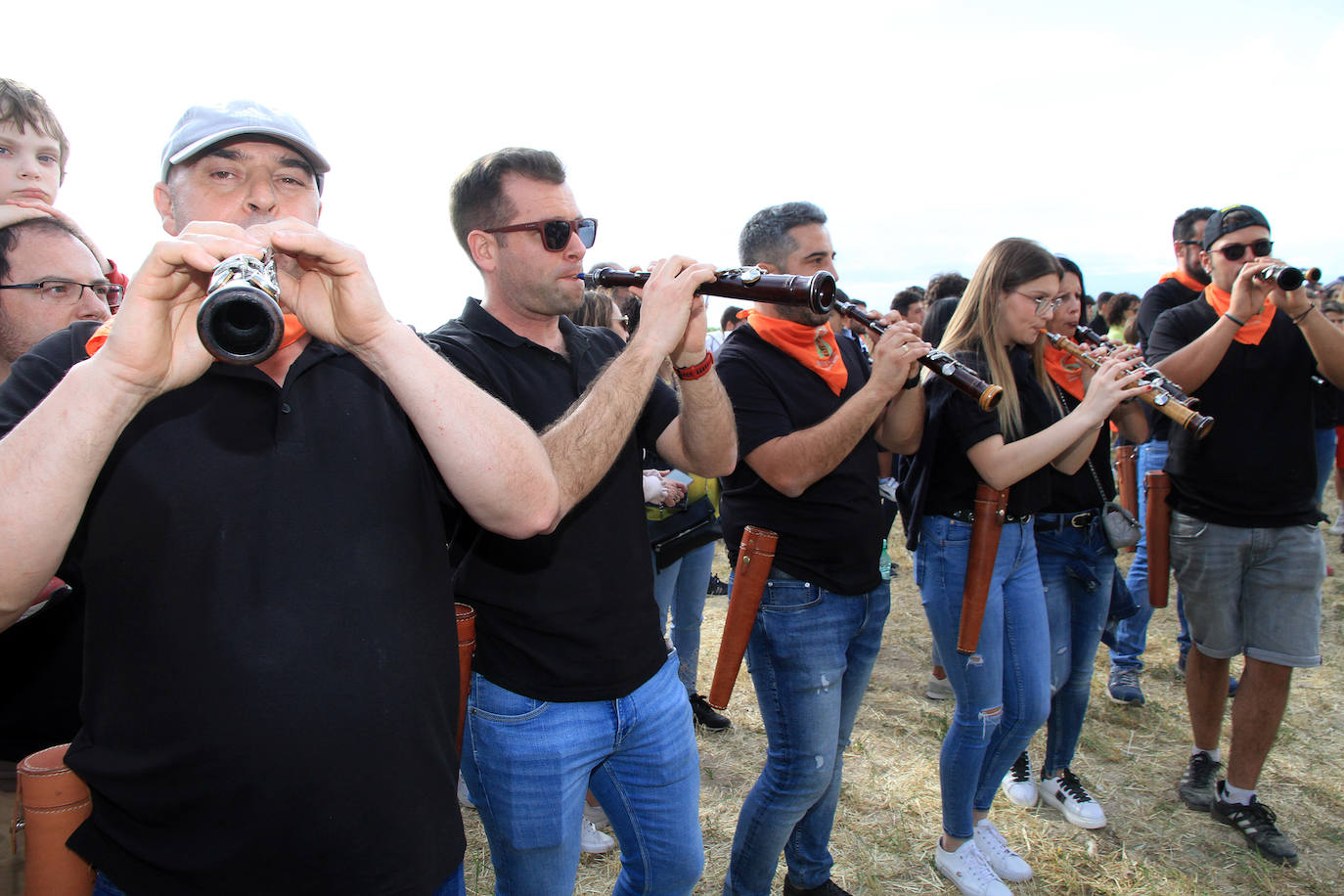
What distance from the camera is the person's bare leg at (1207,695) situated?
12.8 ft

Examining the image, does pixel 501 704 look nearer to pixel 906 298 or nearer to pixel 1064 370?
pixel 1064 370

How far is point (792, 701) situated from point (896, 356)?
4.07 ft

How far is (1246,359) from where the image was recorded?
3.81 m

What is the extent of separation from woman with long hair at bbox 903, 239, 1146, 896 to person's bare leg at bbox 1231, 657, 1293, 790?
115 centimetres

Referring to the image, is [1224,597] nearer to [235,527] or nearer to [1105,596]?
[1105,596]

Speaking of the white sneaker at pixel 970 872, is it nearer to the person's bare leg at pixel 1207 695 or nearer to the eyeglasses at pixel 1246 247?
the person's bare leg at pixel 1207 695

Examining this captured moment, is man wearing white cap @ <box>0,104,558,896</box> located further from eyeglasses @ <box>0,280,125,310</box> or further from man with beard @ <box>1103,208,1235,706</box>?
man with beard @ <box>1103,208,1235,706</box>

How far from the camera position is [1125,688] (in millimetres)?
4910

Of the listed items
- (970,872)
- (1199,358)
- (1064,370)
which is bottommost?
(970,872)

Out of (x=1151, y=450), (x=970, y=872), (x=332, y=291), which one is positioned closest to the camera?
(x=332, y=291)

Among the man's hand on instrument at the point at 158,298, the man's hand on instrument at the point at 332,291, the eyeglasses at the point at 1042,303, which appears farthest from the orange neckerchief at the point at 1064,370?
the man's hand on instrument at the point at 158,298

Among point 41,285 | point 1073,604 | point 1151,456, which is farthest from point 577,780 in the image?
point 1151,456

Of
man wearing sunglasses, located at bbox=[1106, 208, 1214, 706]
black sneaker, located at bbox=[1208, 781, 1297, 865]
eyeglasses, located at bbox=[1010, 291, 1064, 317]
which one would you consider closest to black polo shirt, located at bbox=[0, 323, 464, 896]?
eyeglasses, located at bbox=[1010, 291, 1064, 317]

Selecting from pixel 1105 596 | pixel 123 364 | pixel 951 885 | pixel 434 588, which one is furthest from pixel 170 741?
pixel 1105 596
